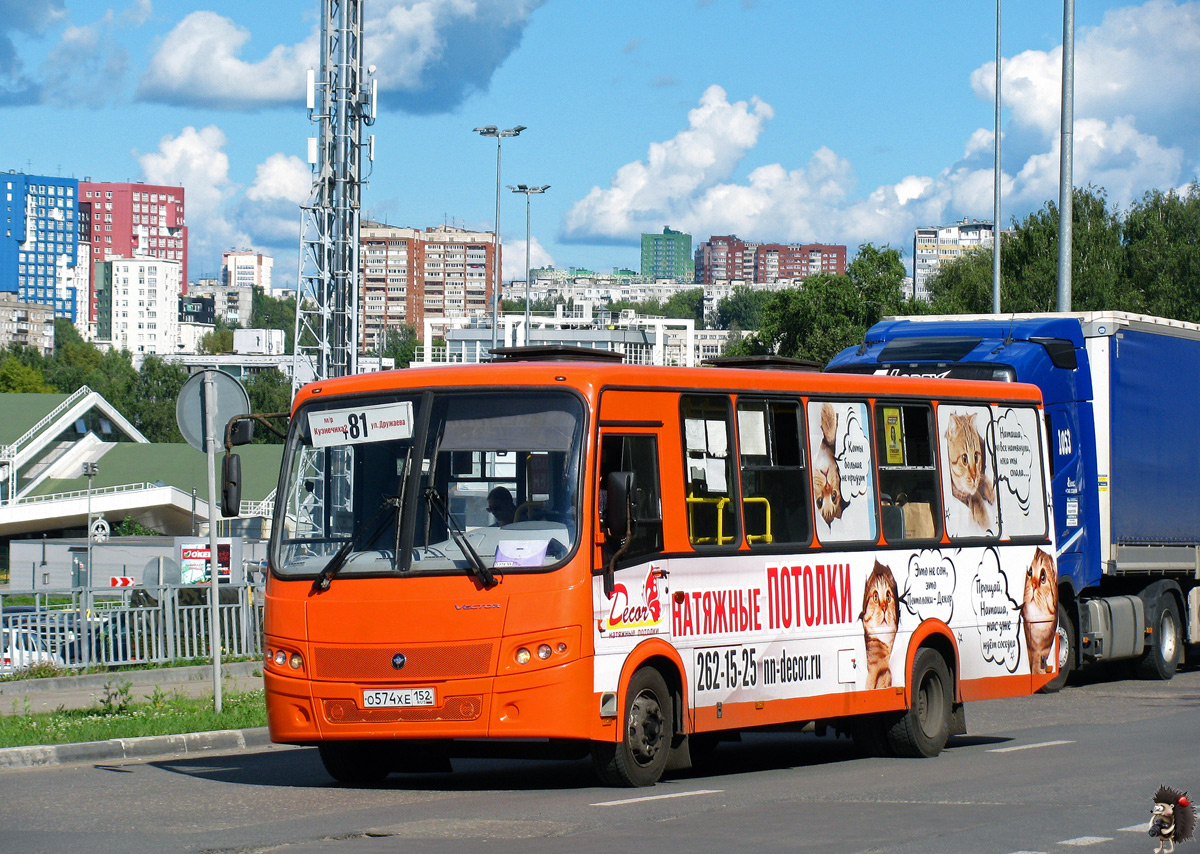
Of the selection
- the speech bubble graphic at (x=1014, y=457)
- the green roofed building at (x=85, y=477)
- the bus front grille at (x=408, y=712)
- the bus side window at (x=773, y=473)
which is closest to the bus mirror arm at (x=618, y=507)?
the bus front grille at (x=408, y=712)

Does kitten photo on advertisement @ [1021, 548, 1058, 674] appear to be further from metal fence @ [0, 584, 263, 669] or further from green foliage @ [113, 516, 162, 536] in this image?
green foliage @ [113, 516, 162, 536]

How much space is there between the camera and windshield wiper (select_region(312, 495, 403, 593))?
10492mm

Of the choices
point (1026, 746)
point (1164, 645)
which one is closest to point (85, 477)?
point (1164, 645)

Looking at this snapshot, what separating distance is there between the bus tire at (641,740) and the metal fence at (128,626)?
1020 centimetres

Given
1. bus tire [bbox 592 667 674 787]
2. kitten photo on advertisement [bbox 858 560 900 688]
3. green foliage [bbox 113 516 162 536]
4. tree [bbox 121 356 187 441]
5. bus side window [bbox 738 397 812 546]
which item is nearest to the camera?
bus tire [bbox 592 667 674 787]

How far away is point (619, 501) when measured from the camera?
9.98m

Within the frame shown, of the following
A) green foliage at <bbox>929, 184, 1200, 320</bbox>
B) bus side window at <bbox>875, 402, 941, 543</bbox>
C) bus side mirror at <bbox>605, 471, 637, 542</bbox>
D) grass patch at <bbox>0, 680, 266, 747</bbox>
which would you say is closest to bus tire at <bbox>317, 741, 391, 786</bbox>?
bus side mirror at <bbox>605, 471, 637, 542</bbox>

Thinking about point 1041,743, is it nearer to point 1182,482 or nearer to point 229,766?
point 229,766

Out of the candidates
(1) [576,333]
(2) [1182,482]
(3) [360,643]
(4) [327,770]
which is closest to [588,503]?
(3) [360,643]

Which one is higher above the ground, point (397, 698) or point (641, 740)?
point (397, 698)

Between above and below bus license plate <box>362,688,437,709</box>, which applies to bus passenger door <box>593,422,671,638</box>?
above

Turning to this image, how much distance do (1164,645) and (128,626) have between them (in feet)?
42.4

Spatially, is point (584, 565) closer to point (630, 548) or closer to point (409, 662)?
point (630, 548)

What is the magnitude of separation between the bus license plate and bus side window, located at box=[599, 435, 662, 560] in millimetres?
1490
